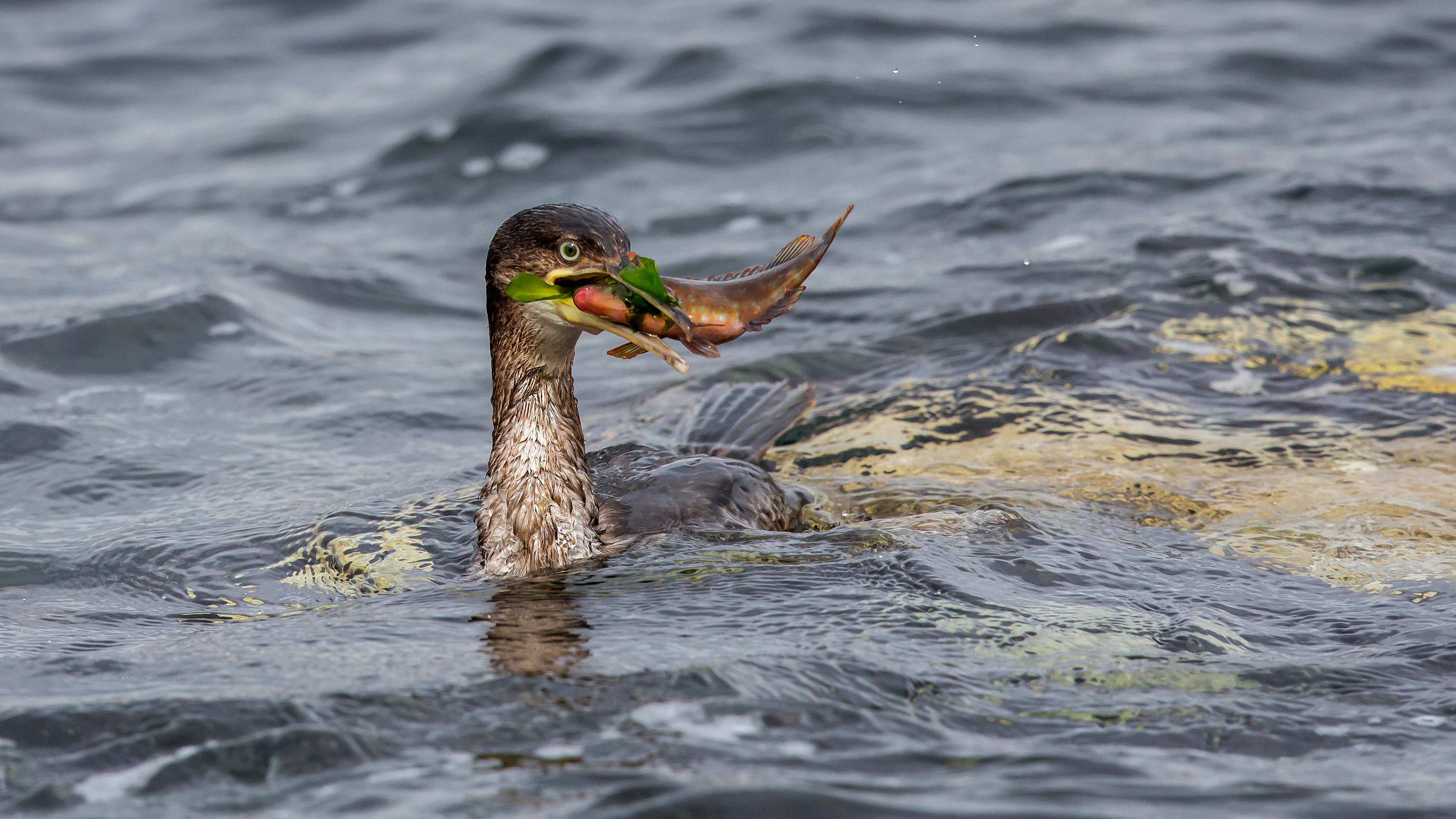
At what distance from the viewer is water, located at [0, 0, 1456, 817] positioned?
322 centimetres

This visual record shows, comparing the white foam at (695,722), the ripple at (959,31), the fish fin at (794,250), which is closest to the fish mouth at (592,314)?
the fish fin at (794,250)

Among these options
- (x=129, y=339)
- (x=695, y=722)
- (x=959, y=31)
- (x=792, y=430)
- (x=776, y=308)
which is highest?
(x=959, y=31)

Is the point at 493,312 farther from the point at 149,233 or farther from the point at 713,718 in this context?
the point at 149,233

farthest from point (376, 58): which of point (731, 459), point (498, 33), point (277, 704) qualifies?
point (277, 704)

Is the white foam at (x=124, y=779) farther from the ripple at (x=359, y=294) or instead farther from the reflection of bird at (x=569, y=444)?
the ripple at (x=359, y=294)

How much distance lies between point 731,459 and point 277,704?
6.65 feet

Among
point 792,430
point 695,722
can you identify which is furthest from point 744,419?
point 695,722

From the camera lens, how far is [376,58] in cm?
1286

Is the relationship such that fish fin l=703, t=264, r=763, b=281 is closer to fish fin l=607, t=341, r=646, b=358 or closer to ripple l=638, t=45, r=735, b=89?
fish fin l=607, t=341, r=646, b=358

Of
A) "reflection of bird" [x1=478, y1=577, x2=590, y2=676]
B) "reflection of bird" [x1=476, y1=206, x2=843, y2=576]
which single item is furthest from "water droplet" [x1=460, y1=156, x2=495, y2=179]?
"reflection of bird" [x1=478, y1=577, x2=590, y2=676]

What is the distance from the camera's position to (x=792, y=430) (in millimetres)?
6066

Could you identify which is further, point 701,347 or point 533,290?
point 533,290

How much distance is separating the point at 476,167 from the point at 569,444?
6.13 metres

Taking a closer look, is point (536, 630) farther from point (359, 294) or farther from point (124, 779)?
Answer: point (359, 294)
